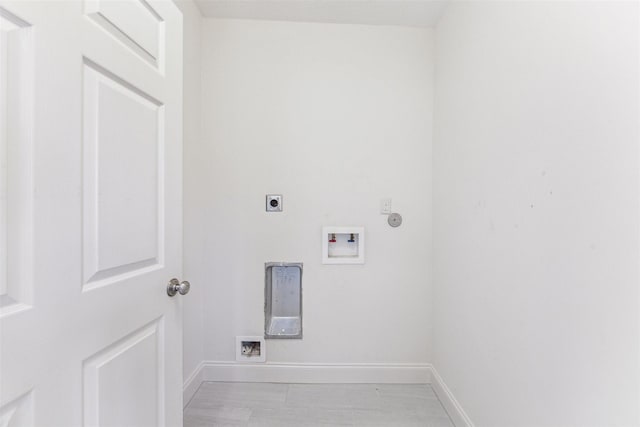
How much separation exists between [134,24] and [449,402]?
7.17ft

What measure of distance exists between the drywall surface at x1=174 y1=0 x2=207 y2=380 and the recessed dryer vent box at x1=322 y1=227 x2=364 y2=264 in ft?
2.66

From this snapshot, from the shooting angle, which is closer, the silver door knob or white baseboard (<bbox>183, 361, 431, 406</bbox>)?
the silver door knob

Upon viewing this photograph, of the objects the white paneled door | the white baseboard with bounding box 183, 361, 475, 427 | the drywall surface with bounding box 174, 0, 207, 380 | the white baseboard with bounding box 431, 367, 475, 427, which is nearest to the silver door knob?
the white paneled door

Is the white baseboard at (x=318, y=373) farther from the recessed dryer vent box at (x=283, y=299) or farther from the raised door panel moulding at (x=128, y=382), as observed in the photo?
the raised door panel moulding at (x=128, y=382)

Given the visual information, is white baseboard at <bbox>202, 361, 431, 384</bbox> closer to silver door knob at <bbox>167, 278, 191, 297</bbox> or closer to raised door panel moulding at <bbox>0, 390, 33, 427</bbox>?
silver door knob at <bbox>167, 278, 191, 297</bbox>

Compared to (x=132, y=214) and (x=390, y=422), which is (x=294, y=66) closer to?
(x=132, y=214)

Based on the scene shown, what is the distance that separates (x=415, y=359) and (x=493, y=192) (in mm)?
1261

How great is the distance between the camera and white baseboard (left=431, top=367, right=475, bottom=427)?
140cm

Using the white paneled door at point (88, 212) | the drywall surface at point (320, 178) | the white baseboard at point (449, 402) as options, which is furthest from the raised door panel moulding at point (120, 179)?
the white baseboard at point (449, 402)

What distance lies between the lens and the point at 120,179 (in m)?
0.82

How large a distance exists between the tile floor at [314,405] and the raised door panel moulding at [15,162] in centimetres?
137

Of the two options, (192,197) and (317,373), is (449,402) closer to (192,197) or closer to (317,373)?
(317,373)

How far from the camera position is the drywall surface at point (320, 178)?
1.86 metres

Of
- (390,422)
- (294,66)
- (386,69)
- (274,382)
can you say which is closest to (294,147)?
(294,66)
